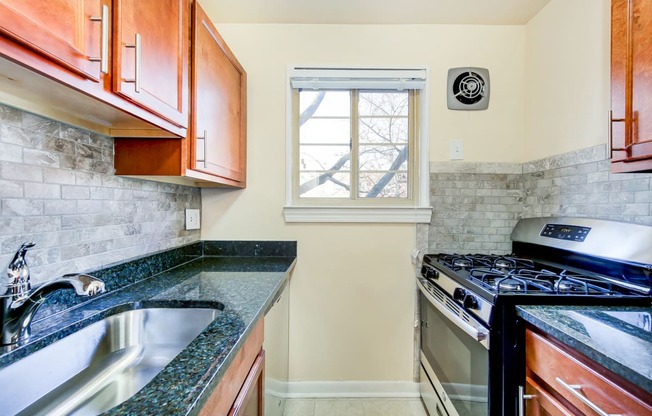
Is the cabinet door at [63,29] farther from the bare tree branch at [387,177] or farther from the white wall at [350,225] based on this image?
the bare tree branch at [387,177]

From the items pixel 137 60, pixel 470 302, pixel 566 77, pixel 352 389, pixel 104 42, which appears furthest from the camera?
pixel 352 389

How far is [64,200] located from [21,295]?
37 cm

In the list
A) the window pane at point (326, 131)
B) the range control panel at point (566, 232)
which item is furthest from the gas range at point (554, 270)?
the window pane at point (326, 131)

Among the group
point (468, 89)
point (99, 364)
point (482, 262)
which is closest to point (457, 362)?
point (482, 262)

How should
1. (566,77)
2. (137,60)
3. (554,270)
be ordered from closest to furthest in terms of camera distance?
(137,60) → (554,270) → (566,77)

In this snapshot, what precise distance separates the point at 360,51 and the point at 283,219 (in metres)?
1.18

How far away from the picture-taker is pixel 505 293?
1.07m

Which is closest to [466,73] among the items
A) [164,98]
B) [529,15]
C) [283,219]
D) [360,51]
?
[529,15]

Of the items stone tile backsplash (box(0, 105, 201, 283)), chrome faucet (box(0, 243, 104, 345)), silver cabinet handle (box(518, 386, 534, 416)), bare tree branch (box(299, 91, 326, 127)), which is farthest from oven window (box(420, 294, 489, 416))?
stone tile backsplash (box(0, 105, 201, 283))

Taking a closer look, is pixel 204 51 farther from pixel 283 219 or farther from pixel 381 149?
pixel 381 149

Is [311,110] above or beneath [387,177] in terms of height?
above

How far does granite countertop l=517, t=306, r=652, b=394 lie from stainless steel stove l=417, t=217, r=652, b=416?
0.21ft

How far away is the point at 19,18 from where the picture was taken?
1.78ft

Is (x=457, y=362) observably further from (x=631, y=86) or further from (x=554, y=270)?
(x=631, y=86)
